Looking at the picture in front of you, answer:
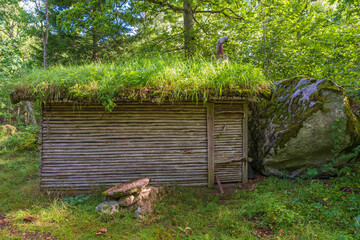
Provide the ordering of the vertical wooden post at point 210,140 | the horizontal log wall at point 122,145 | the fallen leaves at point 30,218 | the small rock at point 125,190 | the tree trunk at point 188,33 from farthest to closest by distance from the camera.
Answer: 1. the tree trunk at point 188,33
2. the vertical wooden post at point 210,140
3. the horizontal log wall at point 122,145
4. the small rock at point 125,190
5. the fallen leaves at point 30,218

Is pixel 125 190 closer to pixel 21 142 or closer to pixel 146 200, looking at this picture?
pixel 146 200

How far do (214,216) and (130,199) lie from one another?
168cm

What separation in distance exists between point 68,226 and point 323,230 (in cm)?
425

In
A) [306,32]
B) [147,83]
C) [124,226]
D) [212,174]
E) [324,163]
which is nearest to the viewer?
[124,226]

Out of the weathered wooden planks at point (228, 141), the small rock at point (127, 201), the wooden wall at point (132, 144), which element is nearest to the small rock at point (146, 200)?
the small rock at point (127, 201)

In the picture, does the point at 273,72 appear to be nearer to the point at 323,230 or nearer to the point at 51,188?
the point at 323,230

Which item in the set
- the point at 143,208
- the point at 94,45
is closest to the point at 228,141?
the point at 143,208

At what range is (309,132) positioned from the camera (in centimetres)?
476

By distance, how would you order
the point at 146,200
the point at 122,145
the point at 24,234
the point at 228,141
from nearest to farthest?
the point at 24,234 → the point at 146,200 → the point at 122,145 → the point at 228,141

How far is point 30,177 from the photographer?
280 inches

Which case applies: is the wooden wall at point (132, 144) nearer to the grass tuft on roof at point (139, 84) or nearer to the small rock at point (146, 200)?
the grass tuft on roof at point (139, 84)

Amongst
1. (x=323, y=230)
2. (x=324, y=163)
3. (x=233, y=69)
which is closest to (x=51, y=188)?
(x=233, y=69)

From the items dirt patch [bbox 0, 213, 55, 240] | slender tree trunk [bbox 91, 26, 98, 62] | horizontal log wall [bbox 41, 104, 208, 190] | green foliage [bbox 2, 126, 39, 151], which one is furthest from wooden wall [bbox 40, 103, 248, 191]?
green foliage [bbox 2, 126, 39, 151]

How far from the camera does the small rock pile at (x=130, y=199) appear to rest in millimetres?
3994
